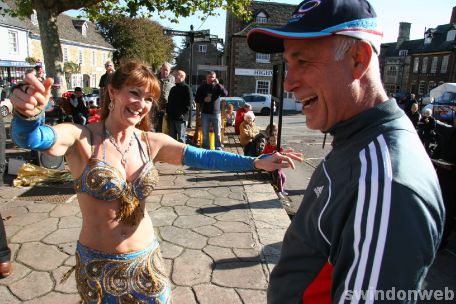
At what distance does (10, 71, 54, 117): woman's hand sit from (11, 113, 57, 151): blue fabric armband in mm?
75

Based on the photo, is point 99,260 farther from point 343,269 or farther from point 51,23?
point 51,23

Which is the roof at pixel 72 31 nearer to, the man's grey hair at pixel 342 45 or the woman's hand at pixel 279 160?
the woman's hand at pixel 279 160

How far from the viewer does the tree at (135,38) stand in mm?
45094

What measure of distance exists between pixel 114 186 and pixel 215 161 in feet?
2.41

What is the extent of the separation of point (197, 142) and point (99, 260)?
→ 755cm

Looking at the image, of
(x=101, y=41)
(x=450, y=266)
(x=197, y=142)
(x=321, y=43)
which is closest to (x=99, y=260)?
(x=321, y=43)

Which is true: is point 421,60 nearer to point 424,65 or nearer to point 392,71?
point 424,65

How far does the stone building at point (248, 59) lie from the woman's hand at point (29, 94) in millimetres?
30272

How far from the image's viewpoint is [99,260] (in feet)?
6.57

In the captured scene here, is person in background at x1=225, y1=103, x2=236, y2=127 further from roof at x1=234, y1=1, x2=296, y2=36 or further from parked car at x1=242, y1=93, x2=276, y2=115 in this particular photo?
roof at x1=234, y1=1, x2=296, y2=36

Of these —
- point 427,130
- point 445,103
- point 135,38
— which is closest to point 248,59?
point 445,103

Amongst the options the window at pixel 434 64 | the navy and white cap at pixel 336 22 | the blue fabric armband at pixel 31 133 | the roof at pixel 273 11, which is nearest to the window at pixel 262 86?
the roof at pixel 273 11

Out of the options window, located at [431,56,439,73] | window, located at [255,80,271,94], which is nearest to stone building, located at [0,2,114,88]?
window, located at [255,80,271,94]

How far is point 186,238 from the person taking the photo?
158 inches
